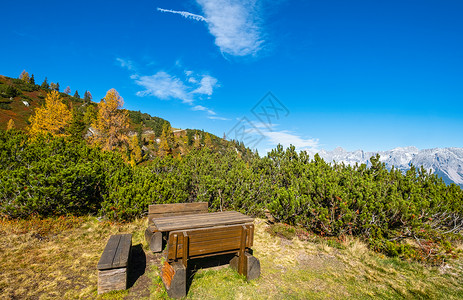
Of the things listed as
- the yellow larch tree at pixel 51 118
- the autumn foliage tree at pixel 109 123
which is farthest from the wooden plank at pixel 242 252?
the yellow larch tree at pixel 51 118

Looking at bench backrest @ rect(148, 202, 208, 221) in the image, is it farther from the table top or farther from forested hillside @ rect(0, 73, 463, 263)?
the table top

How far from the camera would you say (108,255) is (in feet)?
12.1

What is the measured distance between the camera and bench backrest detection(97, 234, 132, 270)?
11.3 feet

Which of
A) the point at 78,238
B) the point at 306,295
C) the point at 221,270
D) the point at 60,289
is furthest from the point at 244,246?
the point at 78,238

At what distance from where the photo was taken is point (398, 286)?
430cm

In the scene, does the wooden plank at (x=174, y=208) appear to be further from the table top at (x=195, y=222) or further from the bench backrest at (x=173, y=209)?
the table top at (x=195, y=222)

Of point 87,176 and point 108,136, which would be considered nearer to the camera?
point 87,176

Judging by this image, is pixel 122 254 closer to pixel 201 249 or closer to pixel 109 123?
pixel 201 249

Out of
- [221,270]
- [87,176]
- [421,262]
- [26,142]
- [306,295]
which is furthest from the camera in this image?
[26,142]

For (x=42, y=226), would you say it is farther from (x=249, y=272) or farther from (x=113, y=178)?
(x=249, y=272)

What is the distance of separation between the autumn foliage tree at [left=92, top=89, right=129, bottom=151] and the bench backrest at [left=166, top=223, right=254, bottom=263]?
26.7 m

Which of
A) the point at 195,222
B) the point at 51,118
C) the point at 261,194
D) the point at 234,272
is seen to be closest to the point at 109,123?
the point at 51,118

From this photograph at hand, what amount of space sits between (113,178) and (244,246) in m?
5.18

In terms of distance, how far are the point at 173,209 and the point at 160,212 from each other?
1.13ft
